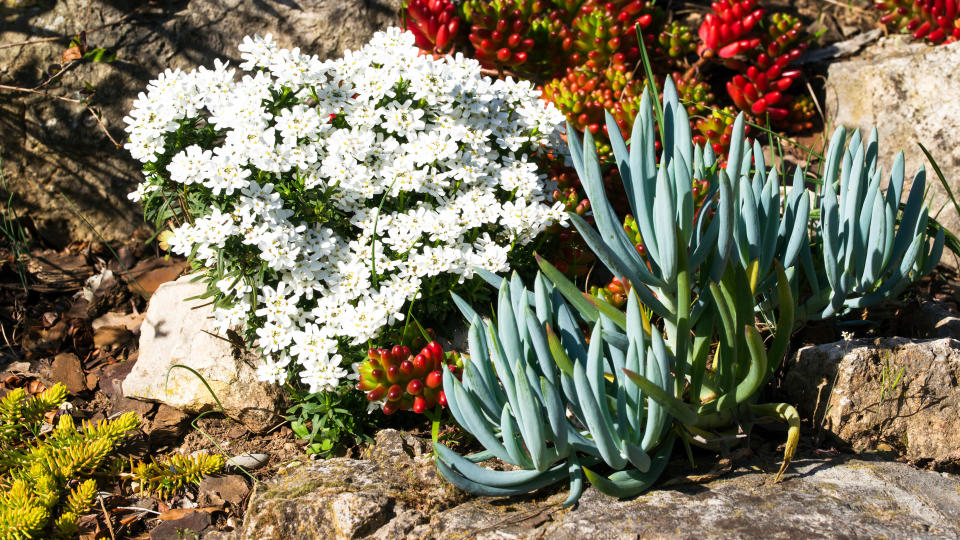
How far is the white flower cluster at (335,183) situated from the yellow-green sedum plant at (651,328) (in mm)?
543

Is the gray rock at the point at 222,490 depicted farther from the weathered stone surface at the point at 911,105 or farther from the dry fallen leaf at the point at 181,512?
the weathered stone surface at the point at 911,105

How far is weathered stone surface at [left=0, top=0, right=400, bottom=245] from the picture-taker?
14.0 ft

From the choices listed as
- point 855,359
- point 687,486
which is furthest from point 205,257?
point 855,359

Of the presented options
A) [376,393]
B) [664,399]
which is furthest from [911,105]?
[376,393]

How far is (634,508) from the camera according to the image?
2.30 metres

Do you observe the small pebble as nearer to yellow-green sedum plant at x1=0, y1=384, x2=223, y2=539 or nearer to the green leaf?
yellow-green sedum plant at x1=0, y1=384, x2=223, y2=539

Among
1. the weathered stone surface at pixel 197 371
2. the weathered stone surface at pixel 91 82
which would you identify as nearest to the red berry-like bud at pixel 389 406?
the weathered stone surface at pixel 197 371

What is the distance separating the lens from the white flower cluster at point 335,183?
290cm

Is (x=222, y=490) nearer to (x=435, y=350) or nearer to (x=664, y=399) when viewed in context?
(x=435, y=350)

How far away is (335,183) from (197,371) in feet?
3.38

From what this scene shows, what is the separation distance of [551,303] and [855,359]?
1.11 meters

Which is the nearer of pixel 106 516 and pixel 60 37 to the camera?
pixel 106 516

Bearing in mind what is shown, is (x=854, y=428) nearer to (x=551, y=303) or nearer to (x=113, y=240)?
(x=551, y=303)

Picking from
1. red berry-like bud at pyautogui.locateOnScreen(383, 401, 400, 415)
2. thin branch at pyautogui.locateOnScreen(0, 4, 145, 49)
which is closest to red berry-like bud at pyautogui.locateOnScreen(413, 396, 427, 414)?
red berry-like bud at pyautogui.locateOnScreen(383, 401, 400, 415)
